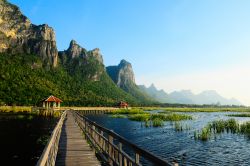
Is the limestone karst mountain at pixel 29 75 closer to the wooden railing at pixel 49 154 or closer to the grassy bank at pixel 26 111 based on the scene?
the grassy bank at pixel 26 111

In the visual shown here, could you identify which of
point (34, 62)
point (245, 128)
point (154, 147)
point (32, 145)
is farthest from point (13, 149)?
point (34, 62)

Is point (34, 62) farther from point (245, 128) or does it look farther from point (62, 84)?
point (245, 128)

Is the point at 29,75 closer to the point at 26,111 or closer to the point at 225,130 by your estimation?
the point at 26,111

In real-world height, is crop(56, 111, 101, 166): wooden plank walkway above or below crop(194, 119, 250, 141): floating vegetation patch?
above

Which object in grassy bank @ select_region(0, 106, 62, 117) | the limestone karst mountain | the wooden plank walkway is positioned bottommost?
the wooden plank walkway

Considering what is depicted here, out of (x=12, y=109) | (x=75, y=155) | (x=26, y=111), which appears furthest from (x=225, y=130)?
(x=12, y=109)

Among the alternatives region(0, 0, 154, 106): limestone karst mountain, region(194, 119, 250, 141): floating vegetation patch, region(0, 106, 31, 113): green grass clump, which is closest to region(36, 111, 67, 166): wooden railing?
region(194, 119, 250, 141): floating vegetation patch

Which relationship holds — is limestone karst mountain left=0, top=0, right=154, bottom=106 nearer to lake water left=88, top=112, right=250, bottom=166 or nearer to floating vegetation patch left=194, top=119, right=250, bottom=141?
floating vegetation patch left=194, top=119, right=250, bottom=141

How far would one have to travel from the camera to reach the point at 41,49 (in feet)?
645

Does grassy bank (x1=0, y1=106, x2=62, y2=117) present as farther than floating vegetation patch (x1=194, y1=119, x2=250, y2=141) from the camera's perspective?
Yes

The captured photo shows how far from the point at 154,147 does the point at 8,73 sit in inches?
4430

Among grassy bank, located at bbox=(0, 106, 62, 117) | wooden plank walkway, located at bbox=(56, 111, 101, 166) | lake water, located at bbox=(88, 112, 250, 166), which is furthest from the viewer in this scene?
grassy bank, located at bbox=(0, 106, 62, 117)

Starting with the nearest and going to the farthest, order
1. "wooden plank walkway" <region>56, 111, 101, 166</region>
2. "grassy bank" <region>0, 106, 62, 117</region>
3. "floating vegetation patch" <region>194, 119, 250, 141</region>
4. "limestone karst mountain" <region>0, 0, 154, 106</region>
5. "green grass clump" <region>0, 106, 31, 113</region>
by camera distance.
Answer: "wooden plank walkway" <region>56, 111, 101, 166</region>
"floating vegetation patch" <region>194, 119, 250, 141</region>
"green grass clump" <region>0, 106, 31, 113</region>
"grassy bank" <region>0, 106, 62, 117</region>
"limestone karst mountain" <region>0, 0, 154, 106</region>

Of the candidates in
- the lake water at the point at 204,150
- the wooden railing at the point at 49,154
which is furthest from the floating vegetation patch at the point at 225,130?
the wooden railing at the point at 49,154
